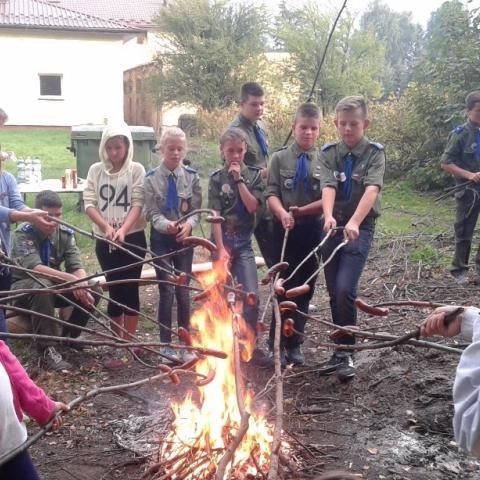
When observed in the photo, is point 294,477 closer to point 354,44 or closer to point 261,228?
point 261,228

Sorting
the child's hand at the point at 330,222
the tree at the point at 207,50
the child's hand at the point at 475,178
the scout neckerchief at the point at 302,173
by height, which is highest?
the tree at the point at 207,50

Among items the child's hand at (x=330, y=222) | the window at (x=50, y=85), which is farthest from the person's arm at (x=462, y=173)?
the window at (x=50, y=85)

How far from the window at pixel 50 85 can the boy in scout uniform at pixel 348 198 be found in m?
22.4

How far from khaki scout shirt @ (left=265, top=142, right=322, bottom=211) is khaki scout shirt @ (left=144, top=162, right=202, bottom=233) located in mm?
652

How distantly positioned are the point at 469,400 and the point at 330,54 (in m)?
22.7

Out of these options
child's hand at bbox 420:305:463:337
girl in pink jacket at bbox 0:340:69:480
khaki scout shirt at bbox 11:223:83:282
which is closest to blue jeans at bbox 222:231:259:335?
khaki scout shirt at bbox 11:223:83:282

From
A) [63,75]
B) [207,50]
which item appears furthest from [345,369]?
[63,75]

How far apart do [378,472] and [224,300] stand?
1486mm

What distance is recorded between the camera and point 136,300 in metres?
5.13

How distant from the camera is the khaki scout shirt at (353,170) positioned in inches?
174

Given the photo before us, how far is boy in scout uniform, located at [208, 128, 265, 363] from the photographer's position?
187 inches

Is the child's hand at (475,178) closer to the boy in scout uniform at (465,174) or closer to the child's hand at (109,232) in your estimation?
the boy in scout uniform at (465,174)

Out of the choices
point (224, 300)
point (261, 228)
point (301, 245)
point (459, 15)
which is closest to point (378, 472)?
point (224, 300)

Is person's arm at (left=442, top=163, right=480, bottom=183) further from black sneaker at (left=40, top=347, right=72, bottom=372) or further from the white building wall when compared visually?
the white building wall
